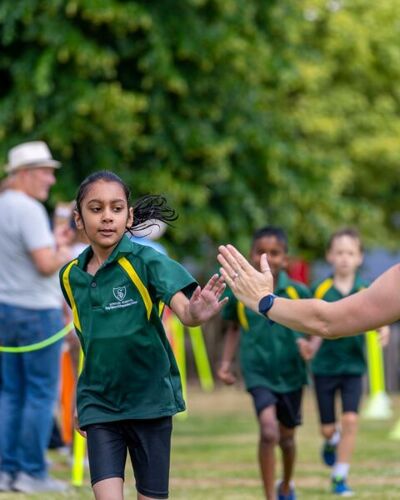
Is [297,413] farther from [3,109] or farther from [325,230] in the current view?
[325,230]

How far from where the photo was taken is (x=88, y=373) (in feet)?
21.3

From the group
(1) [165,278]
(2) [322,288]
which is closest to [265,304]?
(1) [165,278]

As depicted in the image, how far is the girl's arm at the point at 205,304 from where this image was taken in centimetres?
593

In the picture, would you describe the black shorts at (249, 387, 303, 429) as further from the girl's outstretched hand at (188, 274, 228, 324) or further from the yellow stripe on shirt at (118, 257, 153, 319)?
the girl's outstretched hand at (188, 274, 228, 324)

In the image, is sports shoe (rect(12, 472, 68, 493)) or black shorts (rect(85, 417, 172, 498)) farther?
sports shoe (rect(12, 472, 68, 493))

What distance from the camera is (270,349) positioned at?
31.5 feet

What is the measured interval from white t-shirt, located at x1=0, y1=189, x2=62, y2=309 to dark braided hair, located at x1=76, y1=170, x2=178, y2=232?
127 inches

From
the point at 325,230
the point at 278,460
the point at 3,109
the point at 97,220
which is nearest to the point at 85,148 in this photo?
the point at 3,109

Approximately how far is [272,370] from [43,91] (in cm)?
990

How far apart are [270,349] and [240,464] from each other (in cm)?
321

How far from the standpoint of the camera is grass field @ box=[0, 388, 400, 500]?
10141 mm

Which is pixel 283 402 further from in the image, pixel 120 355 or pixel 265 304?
pixel 265 304

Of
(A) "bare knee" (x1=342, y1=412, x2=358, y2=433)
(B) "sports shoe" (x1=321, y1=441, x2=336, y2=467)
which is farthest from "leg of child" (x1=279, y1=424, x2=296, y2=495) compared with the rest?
(B) "sports shoe" (x1=321, y1=441, x2=336, y2=467)

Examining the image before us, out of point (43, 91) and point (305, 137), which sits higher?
point (305, 137)
